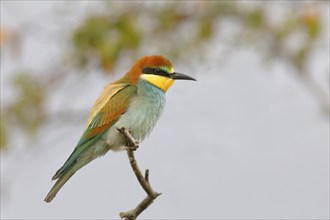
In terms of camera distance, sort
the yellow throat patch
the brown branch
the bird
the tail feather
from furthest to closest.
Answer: the yellow throat patch → the bird → the tail feather → the brown branch

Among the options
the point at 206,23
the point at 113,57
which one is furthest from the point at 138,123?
the point at 206,23

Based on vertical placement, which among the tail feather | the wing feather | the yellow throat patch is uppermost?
the yellow throat patch

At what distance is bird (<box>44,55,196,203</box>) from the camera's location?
390 centimetres

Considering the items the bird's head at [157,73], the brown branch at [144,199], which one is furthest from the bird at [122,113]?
the brown branch at [144,199]

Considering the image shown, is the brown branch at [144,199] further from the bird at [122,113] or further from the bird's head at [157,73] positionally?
the bird's head at [157,73]

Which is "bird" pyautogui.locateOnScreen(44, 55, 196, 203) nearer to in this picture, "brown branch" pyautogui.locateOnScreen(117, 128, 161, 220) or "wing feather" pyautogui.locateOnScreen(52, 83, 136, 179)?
"wing feather" pyautogui.locateOnScreen(52, 83, 136, 179)

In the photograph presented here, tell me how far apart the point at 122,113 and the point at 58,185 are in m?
0.38

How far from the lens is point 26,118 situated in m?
5.29

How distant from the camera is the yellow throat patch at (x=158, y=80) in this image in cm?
402

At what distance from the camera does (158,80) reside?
4020 millimetres

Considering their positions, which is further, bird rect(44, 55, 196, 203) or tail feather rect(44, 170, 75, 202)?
bird rect(44, 55, 196, 203)

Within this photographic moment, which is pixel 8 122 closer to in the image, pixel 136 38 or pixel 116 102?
pixel 136 38

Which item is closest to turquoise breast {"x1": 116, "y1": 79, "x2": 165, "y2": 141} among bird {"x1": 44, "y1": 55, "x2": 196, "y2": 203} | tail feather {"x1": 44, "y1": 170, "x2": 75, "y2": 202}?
bird {"x1": 44, "y1": 55, "x2": 196, "y2": 203}

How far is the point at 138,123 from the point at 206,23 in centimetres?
173
